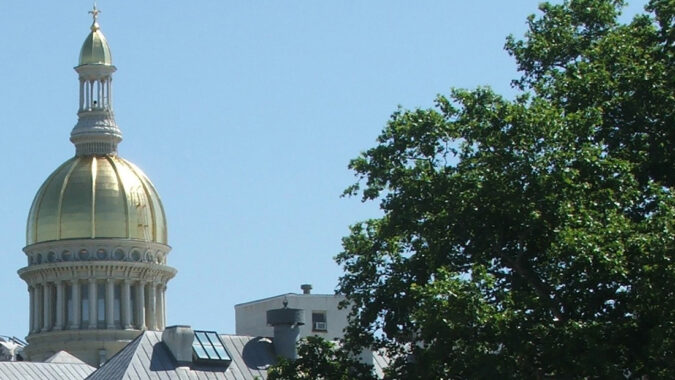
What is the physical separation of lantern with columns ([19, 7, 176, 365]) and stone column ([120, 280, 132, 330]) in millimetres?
79

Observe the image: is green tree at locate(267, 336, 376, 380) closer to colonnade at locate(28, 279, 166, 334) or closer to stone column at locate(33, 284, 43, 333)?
colonnade at locate(28, 279, 166, 334)

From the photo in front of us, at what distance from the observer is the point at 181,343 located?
285 ft

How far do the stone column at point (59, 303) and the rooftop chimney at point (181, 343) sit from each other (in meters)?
79.8

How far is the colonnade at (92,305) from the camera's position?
165 m

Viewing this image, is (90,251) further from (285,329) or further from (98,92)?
(285,329)

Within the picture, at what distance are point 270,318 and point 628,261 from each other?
4342cm

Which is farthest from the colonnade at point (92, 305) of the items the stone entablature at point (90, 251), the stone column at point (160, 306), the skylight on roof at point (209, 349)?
the skylight on roof at point (209, 349)

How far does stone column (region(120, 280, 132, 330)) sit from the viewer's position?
165750 millimetres

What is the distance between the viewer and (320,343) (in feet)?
185

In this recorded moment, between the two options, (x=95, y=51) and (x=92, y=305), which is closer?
(x=92, y=305)

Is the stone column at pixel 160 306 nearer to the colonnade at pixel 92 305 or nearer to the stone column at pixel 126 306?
the colonnade at pixel 92 305

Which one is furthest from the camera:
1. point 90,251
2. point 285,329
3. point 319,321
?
point 90,251

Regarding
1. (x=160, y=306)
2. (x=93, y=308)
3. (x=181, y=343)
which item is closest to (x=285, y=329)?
(x=181, y=343)

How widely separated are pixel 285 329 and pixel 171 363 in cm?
730
